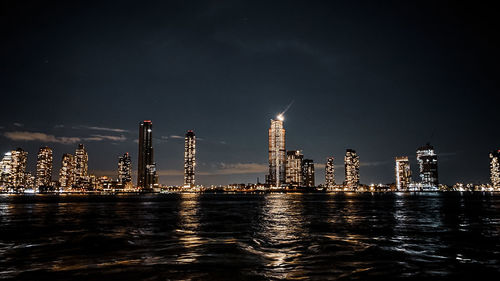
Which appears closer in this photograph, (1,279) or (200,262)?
(1,279)

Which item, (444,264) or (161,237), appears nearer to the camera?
(444,264)

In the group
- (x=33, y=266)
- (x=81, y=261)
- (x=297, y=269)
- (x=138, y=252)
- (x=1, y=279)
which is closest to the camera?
(x=1, y=279)

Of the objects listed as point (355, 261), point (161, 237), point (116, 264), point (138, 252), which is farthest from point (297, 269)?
point (161, 237)

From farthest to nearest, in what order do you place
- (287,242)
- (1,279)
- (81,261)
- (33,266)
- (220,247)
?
(287,242), (220,247), (81,261), (33,266), (1,279)

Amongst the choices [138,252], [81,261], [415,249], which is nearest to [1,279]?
[81,261]

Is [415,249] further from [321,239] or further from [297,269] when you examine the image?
[297,269]

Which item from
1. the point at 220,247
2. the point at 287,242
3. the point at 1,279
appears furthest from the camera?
the point at 287,242

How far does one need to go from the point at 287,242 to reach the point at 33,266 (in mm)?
13874

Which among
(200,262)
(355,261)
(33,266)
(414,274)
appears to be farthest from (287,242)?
(33,266)

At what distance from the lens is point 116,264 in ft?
50.9

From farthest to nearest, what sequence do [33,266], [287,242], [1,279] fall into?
[287,242]
[33,266]
[1,279]

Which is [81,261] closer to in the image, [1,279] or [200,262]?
[1,279]

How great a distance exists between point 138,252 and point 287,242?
9.14 meters

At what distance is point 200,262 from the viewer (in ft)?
51.9
